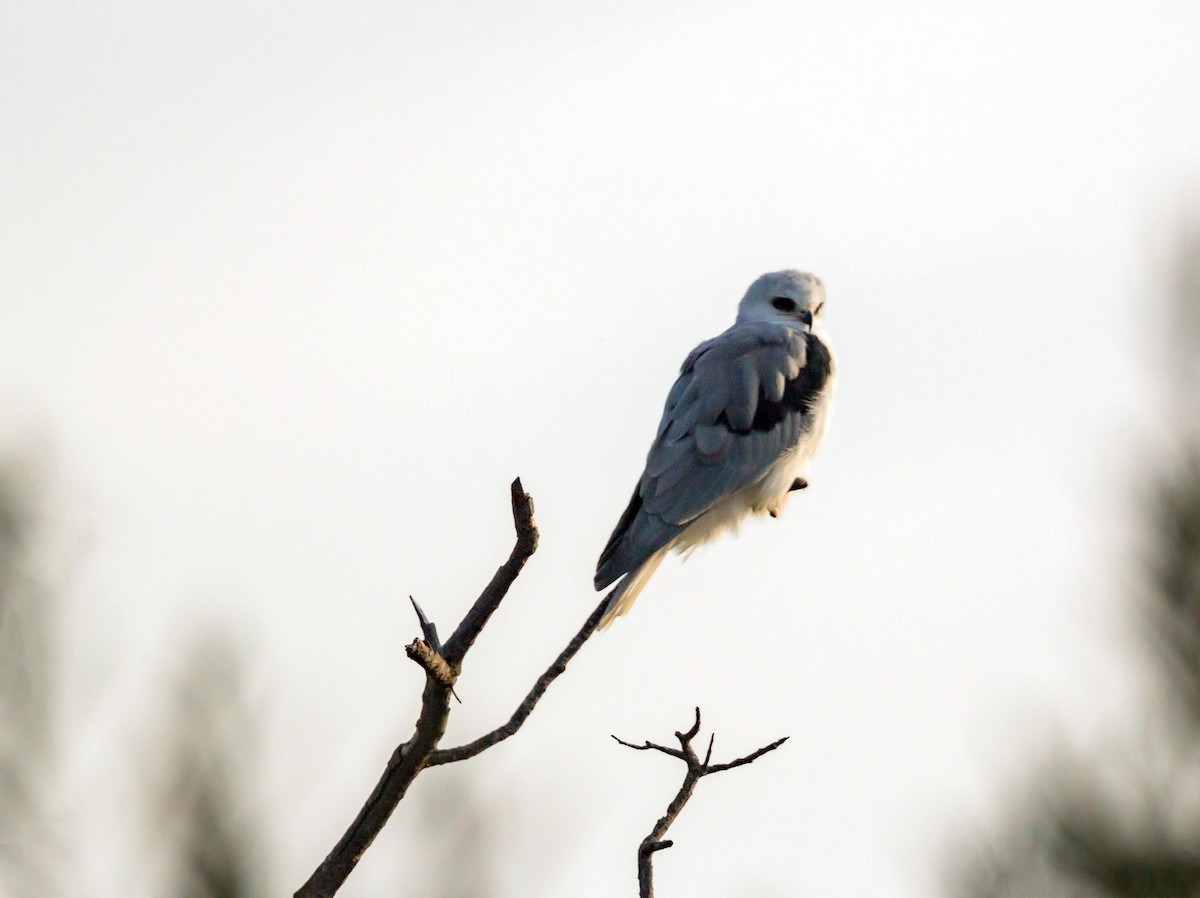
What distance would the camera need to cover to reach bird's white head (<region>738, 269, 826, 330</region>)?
271 inches

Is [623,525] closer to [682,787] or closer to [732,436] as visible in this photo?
[732,436]

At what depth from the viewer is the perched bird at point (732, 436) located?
A: 6059mm

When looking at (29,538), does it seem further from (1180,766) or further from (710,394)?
(1180,766)

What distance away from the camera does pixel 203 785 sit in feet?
27.5

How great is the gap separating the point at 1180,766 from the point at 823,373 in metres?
2.12

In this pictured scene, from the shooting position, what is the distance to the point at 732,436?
6250 mm

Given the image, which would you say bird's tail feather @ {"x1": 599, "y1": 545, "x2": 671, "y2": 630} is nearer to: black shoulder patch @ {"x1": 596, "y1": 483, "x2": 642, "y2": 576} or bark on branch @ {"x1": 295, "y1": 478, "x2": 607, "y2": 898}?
black shoulder patch @ {"x1": 596, "y1": 483, "x2": 642, "y2": 576}

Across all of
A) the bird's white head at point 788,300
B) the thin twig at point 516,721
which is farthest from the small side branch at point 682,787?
the bird's white head at point 788,300

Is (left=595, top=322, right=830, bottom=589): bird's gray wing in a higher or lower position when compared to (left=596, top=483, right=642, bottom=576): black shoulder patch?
higher

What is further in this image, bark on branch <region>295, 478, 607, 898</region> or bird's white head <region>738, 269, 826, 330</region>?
bird's white head <region>738, 269, 826, 330</region>

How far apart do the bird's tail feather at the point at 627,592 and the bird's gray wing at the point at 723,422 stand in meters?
0.20

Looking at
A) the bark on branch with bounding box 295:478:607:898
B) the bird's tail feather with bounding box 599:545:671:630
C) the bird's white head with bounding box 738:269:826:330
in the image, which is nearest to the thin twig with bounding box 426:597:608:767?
the bark on branch with bounding box 295:478:607:898

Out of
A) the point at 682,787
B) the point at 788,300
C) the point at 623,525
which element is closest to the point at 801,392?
the point at 788,300

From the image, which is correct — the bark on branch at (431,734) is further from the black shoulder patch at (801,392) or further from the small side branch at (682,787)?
the black shoulder patch at (801,392)
